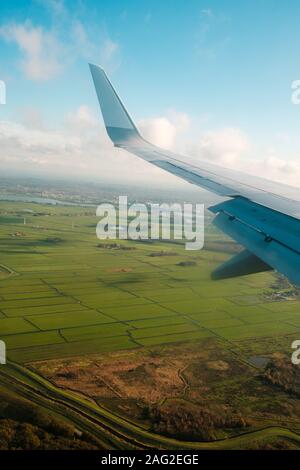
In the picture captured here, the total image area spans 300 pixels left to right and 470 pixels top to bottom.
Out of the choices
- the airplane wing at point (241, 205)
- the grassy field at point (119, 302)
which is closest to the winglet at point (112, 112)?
the airplane wing at point (241, 205)

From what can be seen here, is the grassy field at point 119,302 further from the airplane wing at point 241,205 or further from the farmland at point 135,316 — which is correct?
the airplane wing at point 241,205

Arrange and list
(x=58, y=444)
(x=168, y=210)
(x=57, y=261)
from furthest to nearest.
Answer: (x=168, y=210) → (x=57, y=261) → (x=58, y=444)

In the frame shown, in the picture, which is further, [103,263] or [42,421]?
[103,263]

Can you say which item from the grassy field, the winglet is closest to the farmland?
the grassy field

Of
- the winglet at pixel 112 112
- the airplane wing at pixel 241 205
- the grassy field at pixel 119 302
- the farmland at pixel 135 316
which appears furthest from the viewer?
the grassy field at pixel 119 302

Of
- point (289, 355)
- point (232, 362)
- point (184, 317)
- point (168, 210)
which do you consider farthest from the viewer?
point (168, 210)

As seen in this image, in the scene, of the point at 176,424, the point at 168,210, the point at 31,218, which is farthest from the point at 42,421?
the point at 168,210

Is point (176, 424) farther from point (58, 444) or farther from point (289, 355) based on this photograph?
point (289, 355)
